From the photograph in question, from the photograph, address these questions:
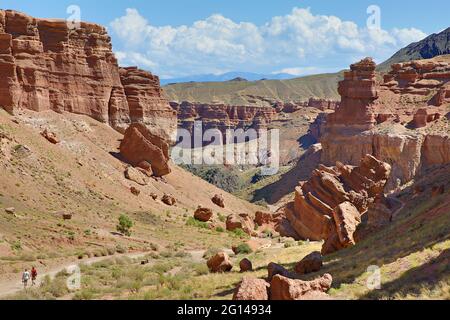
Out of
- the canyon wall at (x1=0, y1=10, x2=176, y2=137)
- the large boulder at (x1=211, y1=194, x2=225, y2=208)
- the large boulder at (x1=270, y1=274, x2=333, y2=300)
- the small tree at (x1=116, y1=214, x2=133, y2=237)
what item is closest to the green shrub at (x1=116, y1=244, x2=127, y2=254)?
the small tree at (x1=116, y1=214, x2=133, y2=237)

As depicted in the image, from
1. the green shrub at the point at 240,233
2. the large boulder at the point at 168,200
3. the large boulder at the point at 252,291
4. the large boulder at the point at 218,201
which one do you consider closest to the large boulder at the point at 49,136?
the large boulder at the point at 168,200

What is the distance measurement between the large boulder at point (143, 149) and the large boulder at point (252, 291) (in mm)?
39349

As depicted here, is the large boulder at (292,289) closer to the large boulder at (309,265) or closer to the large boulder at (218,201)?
the large boulder at (309,265)

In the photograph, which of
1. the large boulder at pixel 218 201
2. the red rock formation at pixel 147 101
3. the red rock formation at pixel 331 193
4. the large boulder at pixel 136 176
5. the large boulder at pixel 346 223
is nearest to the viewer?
the large boulder at pixel 346 223

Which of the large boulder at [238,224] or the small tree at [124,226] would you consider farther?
the large boulder at [238,224]

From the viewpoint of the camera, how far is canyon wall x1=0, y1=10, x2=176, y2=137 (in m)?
47.7

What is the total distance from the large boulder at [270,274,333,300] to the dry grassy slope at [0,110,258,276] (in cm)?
1586

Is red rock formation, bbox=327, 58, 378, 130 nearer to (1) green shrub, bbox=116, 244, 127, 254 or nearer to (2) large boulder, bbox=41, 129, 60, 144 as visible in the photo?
(2) large boulder, bbox=41, 129, 60, 144

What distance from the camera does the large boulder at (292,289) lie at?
13.8 metres

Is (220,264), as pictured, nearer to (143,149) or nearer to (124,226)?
(124,226)

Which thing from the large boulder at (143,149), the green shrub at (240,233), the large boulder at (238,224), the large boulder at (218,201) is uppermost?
the large boulder at (143,149)

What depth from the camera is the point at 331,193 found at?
3784cm

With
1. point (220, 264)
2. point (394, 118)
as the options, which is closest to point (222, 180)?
point (394, 118)

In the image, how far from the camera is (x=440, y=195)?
79.2 ft
